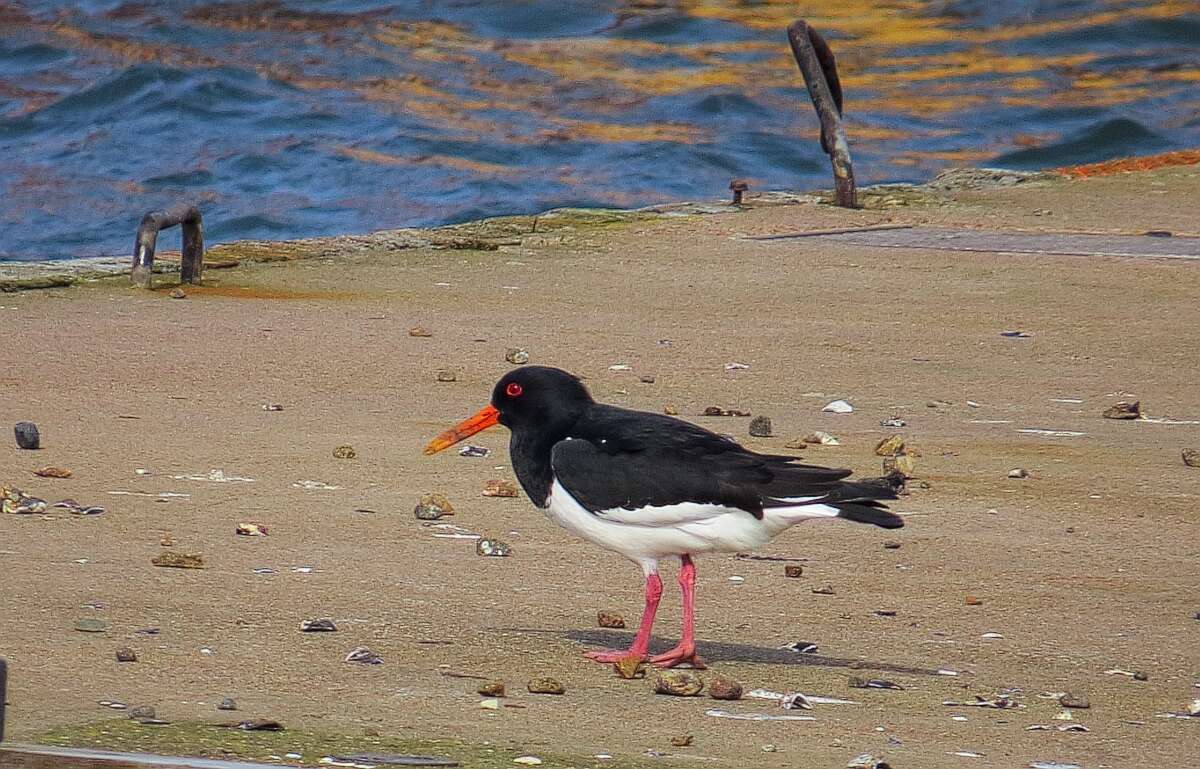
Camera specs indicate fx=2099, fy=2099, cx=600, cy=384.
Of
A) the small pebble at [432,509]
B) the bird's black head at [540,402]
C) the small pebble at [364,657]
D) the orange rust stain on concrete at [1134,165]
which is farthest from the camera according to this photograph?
the orange rust stain on concrete at [1134,165]

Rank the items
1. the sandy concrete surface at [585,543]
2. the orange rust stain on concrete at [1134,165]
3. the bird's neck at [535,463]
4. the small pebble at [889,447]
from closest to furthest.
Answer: the sandy concrete surface at [585,543] → the bird's neck at [535,463] → the small pebble at [889,447] → the orange rust stain on concrete at [1134,165]

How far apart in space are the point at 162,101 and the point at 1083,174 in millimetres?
22139

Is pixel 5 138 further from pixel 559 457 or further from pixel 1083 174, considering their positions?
pixel 559 457

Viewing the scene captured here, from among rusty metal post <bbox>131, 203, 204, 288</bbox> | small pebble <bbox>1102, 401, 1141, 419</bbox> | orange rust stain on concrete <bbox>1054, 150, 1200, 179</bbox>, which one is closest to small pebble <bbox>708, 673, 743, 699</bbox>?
small pebble <bbox>1102, 401, 1141, 419</bbox>

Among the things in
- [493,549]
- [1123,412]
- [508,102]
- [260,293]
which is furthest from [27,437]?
[508,102]

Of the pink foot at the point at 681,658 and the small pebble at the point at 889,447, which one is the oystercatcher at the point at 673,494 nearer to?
the pink foot at the point at 681,658

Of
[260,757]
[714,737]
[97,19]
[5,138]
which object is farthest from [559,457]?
[97,19]

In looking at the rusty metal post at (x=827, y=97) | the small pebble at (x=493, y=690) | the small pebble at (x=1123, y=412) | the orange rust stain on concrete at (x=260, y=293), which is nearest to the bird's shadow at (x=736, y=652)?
the small pebble at (x=493, y=690)

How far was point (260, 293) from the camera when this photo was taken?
38.3ft

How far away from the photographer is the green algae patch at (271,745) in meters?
4.43

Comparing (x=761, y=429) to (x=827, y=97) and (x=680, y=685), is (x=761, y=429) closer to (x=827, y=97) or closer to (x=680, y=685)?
(x=680, y=685)

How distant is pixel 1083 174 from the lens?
16562mm

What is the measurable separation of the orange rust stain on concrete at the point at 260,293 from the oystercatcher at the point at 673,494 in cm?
584

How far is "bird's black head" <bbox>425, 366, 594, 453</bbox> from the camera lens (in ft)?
19.5
